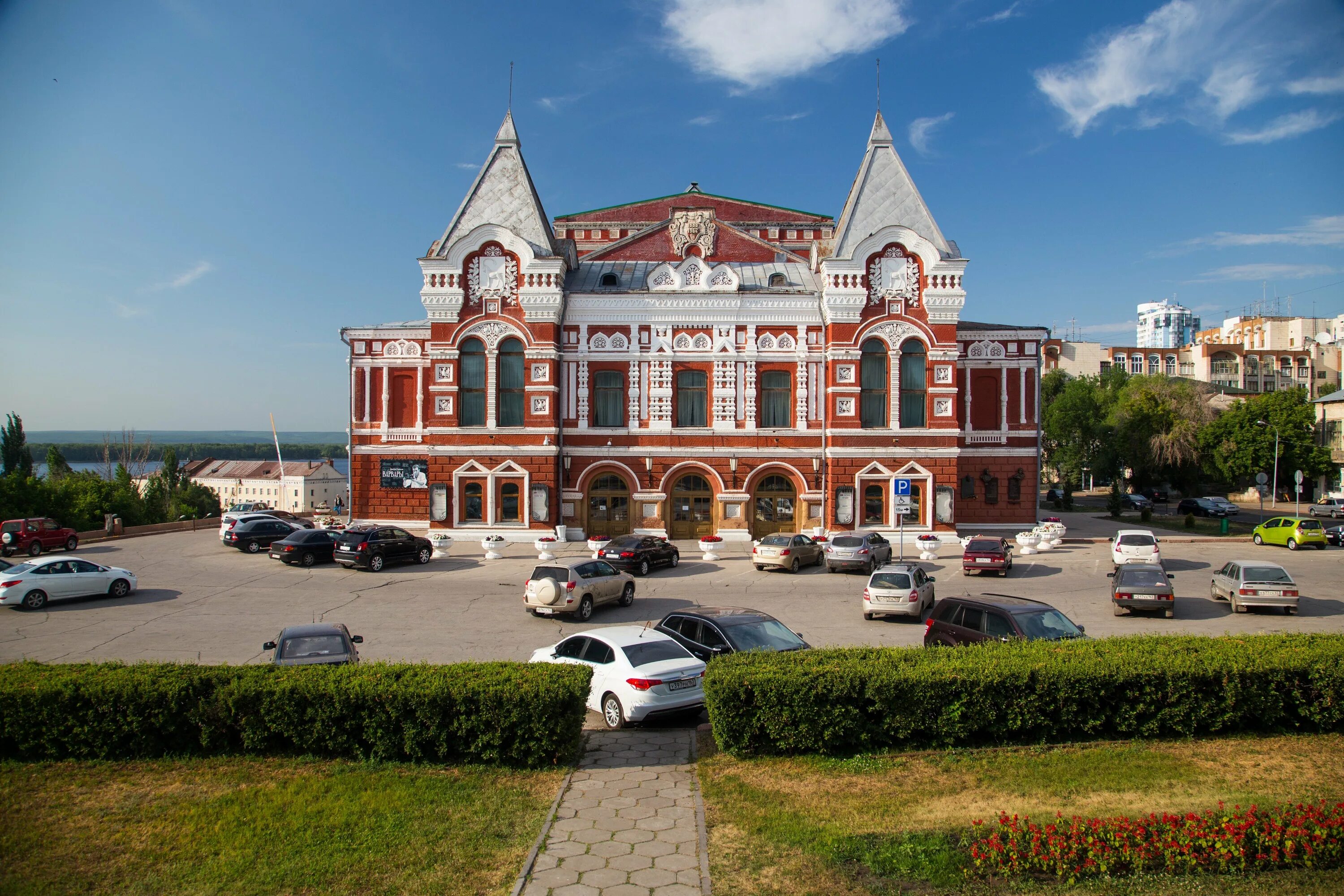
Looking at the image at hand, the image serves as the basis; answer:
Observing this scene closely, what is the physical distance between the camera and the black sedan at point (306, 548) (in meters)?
28.0

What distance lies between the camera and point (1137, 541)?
27172 millimetres

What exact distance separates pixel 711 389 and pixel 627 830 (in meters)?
28.3

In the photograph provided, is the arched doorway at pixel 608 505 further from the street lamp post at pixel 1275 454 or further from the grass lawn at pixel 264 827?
the street lamp post at pixel 1275 454

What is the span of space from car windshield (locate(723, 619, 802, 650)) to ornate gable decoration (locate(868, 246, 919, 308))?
23517 mm

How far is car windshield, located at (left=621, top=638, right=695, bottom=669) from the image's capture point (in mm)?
12141

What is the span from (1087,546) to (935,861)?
100 ft

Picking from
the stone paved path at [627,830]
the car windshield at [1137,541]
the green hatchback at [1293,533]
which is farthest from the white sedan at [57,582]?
the green hatchback at [1293,533]

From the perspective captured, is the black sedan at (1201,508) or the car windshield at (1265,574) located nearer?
the car windshield at (1265,574)

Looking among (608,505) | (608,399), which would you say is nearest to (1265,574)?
(608,505)

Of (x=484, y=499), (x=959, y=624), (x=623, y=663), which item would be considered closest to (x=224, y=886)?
(x=623, y=663)

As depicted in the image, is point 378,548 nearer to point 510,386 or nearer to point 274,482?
point 510,386

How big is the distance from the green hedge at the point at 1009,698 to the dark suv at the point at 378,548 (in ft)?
65.0

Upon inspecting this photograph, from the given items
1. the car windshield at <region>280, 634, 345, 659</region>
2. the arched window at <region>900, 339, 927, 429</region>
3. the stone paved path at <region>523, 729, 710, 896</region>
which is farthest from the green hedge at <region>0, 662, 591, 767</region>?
the arched window at <region>900, 339, 927, 429</region>

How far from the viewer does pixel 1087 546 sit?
33750 mm
